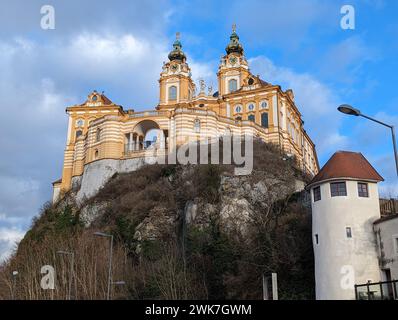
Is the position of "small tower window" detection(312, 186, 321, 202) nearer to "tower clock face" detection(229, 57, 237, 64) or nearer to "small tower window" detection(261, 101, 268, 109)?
"small tower window" detection(261, 101, 268, 109)

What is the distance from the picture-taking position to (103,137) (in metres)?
67.5

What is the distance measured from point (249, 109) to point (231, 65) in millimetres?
12752

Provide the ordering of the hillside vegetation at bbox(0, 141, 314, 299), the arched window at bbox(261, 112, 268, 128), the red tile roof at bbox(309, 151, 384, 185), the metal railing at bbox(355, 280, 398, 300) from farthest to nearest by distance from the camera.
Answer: the arched window at bbox(261, 112, 268, 128)
the hillside vegetation at bbox(0, 141, 314, 299)
the red tile roof at bbox(309, 151, 384, 185)
the metal railing at bbox(355, 280, 398, 300)

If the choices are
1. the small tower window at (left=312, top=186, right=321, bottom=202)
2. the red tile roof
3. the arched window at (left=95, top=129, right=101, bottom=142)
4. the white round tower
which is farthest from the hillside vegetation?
the arched window at (left=95, top=129, right=101, bottom=142)

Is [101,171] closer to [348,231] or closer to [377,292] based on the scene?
[348,231]

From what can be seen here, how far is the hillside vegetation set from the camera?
3700 centimetres

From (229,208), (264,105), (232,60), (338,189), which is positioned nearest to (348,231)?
(338,189)

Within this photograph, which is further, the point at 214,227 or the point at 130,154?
the point at 130,154

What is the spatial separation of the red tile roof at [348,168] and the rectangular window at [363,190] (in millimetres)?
463

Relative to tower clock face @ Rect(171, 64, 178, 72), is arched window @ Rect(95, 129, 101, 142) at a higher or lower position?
lower

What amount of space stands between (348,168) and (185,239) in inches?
682

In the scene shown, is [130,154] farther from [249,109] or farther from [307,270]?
[307,270]

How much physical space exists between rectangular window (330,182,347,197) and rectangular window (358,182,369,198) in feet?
3.88
